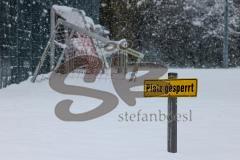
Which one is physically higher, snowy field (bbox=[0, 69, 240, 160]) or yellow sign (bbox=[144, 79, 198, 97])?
yellow sign (bbox=[144, 79, 198, 97])

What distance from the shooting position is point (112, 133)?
751 cm

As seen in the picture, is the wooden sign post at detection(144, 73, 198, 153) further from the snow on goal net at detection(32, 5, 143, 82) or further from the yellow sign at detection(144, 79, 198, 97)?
the snow on goal net at detection(32, 5, 143, 82)

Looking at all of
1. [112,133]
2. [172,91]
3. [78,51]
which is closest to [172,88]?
[172,91]

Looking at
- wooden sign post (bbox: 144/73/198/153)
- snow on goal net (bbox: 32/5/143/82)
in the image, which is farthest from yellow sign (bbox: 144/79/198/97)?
snow on goal net (bbox: 32/5/143/82)

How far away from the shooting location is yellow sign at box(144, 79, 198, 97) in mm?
Answer: 6066

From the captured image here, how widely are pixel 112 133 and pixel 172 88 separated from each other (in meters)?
1.63

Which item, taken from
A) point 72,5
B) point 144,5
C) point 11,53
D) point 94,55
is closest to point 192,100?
point 11,53

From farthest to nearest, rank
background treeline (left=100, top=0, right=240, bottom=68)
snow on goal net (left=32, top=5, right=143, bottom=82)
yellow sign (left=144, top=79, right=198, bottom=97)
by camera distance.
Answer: background treeline (left=100, top=0, right=240, bottom=68)
snow on goal net (left=32, top=5, right=143, bottom=82)
yellow sign (left=144, top=79, right=198, bottom=97)

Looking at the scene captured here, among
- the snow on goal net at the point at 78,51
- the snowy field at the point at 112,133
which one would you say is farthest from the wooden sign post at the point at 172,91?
the snow on goal net at the point at 78,51

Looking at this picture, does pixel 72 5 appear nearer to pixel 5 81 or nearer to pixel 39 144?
pixel 5 81

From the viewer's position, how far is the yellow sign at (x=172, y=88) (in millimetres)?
6066

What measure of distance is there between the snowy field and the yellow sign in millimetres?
648

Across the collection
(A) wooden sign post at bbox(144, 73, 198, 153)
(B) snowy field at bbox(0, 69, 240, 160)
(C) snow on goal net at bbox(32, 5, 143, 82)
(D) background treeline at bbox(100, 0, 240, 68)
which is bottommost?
(B) snowy field at bbox(0, 69, 240, 160)

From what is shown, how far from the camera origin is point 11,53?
47.6ft
